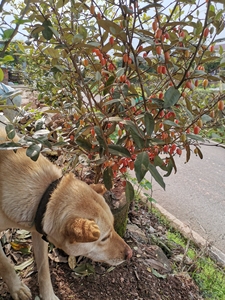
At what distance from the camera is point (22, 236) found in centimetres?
Answer: 254

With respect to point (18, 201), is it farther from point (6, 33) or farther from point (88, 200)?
point (6, 33)

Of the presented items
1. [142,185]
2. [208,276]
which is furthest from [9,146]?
[208,276]

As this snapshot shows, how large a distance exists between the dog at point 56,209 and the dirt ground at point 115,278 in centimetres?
36

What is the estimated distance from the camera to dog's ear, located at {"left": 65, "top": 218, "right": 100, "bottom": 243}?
1533 mm

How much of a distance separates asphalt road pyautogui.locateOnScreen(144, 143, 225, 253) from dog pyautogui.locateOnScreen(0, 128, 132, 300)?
5.79 ft

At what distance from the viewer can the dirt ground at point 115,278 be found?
2.10 meters

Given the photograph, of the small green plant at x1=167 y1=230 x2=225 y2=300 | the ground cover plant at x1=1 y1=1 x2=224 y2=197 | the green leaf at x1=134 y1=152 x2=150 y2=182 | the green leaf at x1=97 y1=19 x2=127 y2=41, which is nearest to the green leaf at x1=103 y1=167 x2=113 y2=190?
the ground cover plant at x1=1 y1=1 x2=224 y2=197

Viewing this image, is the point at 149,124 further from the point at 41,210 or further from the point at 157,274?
the point at 157,274

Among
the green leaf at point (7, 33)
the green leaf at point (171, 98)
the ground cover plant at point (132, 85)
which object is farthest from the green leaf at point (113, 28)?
the green leaf at point (7, 33)

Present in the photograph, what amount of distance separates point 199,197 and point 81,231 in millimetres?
3660

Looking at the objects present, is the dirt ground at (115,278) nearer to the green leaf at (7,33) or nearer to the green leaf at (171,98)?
the green leaf at (171,98)

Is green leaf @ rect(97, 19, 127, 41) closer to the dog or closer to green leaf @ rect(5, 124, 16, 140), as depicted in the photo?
green leaf @ rect(5, 124, 16, 140)

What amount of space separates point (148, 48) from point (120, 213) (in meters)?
1.33

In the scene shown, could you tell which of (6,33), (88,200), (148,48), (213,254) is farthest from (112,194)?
(6,33)
